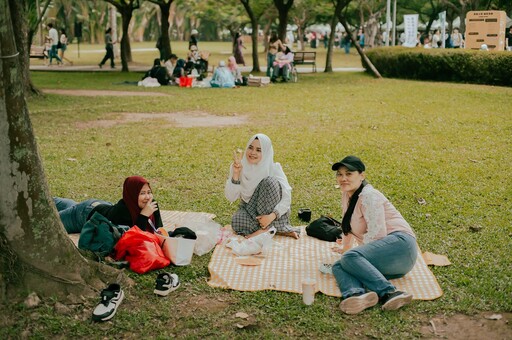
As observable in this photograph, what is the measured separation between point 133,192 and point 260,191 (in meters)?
1.25

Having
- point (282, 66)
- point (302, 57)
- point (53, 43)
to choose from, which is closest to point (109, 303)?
point (282, 66)

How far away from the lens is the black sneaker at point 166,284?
4.74m

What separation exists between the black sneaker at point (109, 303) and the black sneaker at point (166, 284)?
281mm

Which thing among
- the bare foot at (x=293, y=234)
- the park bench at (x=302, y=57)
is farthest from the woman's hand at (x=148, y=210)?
the park bench at (x=302, y=57)

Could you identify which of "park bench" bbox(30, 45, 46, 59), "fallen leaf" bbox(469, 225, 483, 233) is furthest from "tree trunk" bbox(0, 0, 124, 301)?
"park bench" bbox(30, 45, 46, 59)

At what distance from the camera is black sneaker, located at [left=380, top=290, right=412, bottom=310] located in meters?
4.47

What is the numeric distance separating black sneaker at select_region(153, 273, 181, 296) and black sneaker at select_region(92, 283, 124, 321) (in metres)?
0.28

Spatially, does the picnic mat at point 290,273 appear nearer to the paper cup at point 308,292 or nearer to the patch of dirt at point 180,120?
the paper cup at point 308,292

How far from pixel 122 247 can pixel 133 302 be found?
2.45ft

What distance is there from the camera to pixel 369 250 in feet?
15.9

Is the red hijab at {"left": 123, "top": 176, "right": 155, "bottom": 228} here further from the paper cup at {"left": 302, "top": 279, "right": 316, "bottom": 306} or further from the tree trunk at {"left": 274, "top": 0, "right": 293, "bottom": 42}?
the tree trunk at {"left": 274, "top": 0, "right": 293, "bottom": 42}

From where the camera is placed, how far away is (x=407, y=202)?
7262 millimetres

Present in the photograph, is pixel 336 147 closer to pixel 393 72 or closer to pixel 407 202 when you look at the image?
pixel 407 202

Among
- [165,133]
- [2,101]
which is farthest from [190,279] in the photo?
[165,133]
